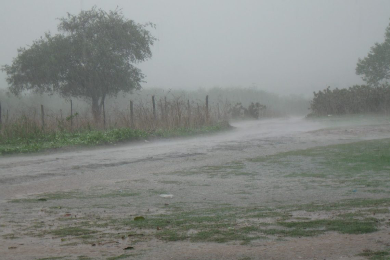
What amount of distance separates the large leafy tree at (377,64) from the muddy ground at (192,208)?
49.1 meters

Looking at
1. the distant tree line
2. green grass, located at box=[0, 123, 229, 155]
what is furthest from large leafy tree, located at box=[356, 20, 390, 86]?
green grass, located at box=[0, 123, 229, 155]

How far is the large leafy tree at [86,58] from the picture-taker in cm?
3944

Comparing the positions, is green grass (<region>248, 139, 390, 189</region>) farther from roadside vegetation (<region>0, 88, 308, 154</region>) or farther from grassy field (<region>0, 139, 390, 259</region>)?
roadside vegetation (<region>0, 88, 308, 154</region>)

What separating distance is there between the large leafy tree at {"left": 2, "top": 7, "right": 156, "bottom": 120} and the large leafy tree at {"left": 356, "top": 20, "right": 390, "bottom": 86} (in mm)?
30645

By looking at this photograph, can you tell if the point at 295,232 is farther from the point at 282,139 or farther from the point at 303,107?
the point at 303,107

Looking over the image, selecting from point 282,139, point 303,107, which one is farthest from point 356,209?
point 303,107

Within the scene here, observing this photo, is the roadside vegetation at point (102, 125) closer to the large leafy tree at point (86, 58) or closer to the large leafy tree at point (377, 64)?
the large leafy tree at point (86, 58)

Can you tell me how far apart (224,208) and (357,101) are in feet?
119

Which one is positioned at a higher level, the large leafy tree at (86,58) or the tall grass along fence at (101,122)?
the large leafy tree at (86,58)

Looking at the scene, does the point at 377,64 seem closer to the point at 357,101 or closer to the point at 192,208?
the point at 357,101

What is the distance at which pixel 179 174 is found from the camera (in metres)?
11.2

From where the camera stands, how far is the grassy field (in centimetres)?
521

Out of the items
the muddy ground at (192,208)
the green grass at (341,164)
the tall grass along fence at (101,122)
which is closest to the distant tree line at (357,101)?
the tall grass along fence at (101,122)

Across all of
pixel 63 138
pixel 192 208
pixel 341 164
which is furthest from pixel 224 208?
pixel 63 138
